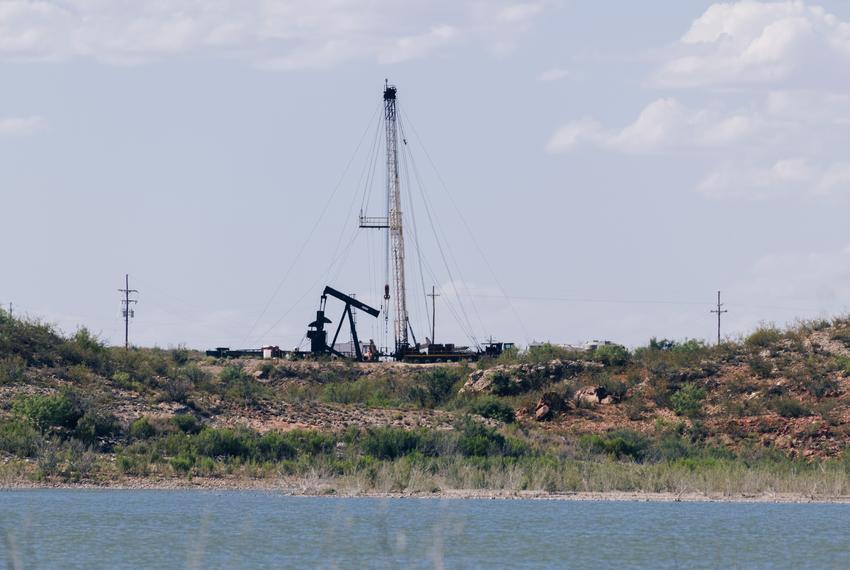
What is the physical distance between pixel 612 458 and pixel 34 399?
77.4 ft

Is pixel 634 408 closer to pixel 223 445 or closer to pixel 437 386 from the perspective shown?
pixel 437 386

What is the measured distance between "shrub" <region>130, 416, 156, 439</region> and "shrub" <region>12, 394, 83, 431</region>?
2192 mm

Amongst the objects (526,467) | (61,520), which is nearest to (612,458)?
(526,467)

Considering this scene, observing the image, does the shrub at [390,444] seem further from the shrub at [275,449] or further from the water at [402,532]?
the water at [402,532]

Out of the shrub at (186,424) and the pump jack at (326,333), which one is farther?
the pump jack at (326,333)

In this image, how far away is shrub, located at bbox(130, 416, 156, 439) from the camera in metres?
60.0

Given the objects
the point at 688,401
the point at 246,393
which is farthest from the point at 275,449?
the point at 688,401

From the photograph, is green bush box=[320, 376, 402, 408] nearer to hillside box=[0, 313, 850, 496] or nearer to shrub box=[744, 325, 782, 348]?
hillside box=[0, 313, 850, 496]

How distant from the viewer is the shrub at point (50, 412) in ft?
193

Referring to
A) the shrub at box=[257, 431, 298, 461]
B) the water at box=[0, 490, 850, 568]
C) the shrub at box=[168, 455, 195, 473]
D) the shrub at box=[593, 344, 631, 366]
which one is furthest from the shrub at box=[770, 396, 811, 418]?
the shrub at box=[168, 455, 195, 473]

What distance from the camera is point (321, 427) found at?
6556cm

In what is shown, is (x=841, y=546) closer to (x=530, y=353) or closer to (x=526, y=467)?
(x=526, y=467)

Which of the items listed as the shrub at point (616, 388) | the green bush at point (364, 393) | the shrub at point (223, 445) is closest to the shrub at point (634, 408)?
the shrub at point (616, 388)

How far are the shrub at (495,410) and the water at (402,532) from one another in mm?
20727
